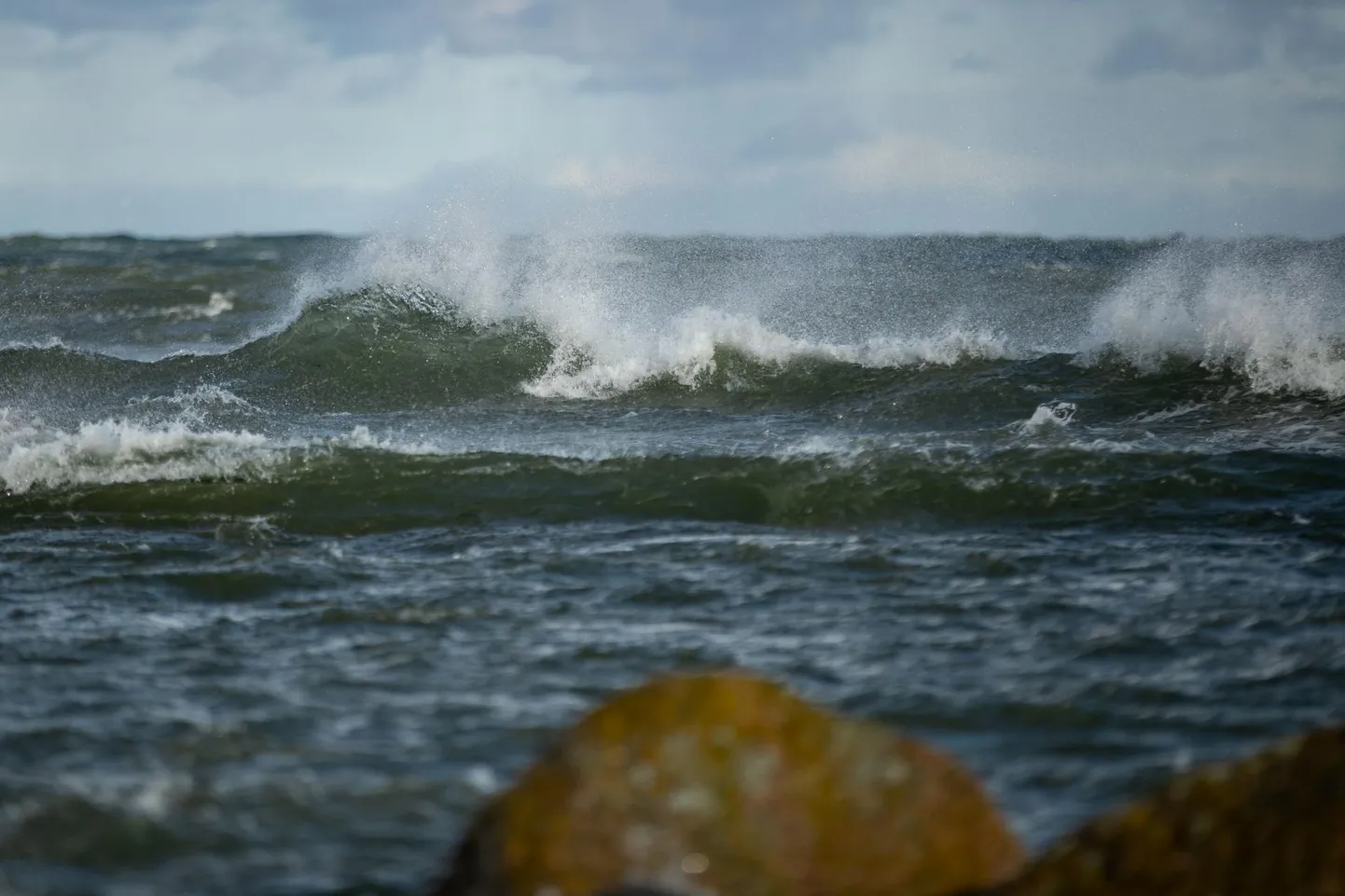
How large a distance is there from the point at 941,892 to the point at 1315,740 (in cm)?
89

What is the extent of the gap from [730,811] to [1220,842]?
3.37 feet

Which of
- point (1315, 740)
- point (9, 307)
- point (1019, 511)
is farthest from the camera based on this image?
point (9, 307)

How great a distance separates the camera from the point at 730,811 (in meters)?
2.98

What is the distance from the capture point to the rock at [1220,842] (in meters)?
2.86

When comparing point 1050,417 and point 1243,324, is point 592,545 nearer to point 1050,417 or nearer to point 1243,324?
A: point 1050,417

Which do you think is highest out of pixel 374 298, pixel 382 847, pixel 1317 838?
pixel 374 298

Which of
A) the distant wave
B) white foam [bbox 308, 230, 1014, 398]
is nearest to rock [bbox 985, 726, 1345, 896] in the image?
the distant wave

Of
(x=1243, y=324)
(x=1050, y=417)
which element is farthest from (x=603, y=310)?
(x=1243, y=324)

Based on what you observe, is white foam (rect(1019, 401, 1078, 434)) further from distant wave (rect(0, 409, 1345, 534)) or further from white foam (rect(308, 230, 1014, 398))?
white foam (rect(308, 230, 1014, 398))

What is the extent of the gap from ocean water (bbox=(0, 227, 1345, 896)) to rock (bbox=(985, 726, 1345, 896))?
2.91 feet

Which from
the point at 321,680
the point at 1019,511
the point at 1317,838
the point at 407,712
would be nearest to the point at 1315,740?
the point at 1317,838

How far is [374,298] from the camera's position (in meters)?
17.8

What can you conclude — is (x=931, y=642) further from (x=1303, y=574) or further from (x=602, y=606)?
(x=1303, y=574)

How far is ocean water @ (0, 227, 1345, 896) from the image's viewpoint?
4332 mm
